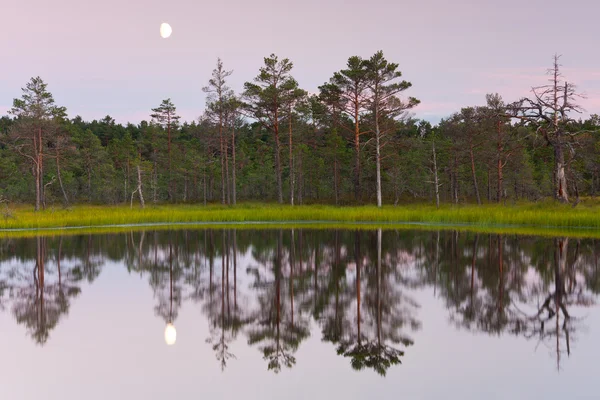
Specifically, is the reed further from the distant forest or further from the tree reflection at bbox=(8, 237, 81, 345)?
the tree reflection at bbox=(8, 237, 81, 345)

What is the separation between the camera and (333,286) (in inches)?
533

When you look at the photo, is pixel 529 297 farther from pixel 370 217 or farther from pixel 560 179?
pixel 560 179

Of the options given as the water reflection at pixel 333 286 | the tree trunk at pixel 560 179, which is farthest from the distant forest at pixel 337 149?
the water reflection at pixel 333 286

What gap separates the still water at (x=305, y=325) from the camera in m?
7.14

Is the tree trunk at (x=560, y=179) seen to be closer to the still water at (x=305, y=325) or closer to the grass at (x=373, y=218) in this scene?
the grass at (x=373, y=218)

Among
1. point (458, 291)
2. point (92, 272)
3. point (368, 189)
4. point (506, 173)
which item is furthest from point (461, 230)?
point (368, 189)

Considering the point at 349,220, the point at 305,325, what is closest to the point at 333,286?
the point at 305,325

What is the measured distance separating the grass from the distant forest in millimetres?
5547

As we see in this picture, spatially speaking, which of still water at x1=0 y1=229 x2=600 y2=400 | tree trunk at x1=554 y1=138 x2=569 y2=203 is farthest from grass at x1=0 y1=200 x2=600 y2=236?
still water at x1=0 y1=229 x2=600 y2=400

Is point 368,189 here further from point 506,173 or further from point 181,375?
point 181,375

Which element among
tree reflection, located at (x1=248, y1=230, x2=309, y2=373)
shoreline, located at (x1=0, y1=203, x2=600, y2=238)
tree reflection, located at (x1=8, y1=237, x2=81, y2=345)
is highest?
shoreline, located at (x1=0, y1=203, x2=600, y2=238)

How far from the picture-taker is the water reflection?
9.38m

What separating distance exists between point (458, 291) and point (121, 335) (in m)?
7.90

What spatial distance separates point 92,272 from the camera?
1669 centimetres
